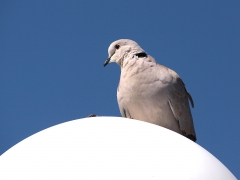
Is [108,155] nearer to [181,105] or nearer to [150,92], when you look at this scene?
[150,92]

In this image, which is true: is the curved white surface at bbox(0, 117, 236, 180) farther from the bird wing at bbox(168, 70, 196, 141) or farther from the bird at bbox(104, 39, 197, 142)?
the bird wing at bbox(168, 70, 196, 141)

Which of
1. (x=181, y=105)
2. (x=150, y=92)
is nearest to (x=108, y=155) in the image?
(x=150, y=92)

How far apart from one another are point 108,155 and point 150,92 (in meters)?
3.15

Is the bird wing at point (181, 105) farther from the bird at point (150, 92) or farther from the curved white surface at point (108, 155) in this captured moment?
the curved white surface at point (108, 155)

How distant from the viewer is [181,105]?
6801 millimetres

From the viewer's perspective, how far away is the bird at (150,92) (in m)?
6.24

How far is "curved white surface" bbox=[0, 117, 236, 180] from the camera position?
9.86 feet

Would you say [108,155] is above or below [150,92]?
below

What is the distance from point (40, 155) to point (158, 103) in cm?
327

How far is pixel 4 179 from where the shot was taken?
314cm

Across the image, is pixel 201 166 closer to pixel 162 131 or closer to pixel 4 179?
pixel 162 131

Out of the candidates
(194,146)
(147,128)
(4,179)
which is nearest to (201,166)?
(194,146)

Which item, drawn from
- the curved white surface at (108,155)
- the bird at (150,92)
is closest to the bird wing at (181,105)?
the bird at (150,92)

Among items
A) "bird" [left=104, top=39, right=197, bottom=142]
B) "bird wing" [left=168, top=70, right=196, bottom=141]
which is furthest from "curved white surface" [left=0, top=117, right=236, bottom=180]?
"bird wing" [left=168, top=70, right=196, bottom=141]
